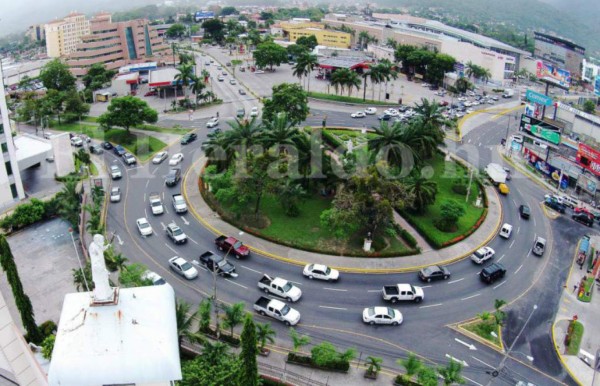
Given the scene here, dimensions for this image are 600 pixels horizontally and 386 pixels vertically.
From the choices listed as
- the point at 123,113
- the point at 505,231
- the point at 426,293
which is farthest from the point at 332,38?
the point at 426,293

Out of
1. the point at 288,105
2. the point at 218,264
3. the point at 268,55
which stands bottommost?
the point at 218,264

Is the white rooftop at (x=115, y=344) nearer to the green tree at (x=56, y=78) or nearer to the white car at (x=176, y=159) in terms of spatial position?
the white car at (x=176, y=159)

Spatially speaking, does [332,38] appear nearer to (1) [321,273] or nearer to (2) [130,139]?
(2) [130,139]

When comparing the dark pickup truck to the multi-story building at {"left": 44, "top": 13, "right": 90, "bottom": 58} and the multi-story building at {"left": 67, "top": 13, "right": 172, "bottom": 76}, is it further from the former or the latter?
the multi-story building at {"left": 44, "top": 13, "right": 90, "bottom": 58}

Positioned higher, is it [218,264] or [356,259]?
[218,264]

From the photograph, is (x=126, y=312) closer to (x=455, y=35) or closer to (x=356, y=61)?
(x=356, y=61)

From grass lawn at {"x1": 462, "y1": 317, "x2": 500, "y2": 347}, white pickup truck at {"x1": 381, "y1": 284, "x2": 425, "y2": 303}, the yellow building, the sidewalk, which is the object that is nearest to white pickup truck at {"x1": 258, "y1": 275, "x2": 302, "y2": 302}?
the sidewalk

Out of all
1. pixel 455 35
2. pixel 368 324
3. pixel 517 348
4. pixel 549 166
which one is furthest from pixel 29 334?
pixel 455 35
